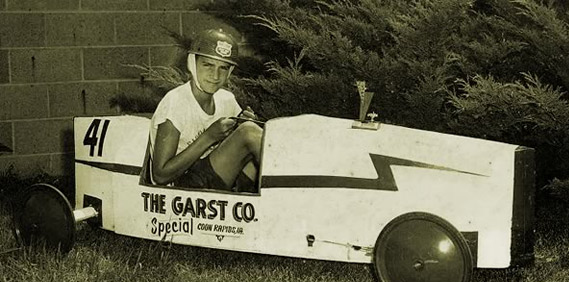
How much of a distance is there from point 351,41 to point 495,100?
1.09 meters

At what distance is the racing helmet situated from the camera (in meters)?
5.13

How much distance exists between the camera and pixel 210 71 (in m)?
5.18

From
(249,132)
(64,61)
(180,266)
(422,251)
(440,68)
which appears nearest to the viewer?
(422,251)

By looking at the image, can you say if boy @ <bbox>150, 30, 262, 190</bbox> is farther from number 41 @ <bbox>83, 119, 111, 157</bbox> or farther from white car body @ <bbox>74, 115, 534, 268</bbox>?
number 41 @ <bbox>83, 119, 111, 157</bbox>

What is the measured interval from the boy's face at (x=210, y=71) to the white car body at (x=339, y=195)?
1.35 feet

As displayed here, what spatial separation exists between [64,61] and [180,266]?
2.95 m

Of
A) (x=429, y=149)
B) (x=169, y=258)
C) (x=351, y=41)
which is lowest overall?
(x=169, y=258)

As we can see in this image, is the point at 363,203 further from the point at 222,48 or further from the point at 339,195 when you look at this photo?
the point at 222,48

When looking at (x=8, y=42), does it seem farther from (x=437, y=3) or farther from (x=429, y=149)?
(x=429, y=149)

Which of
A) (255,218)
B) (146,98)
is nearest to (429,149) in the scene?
(255,218)

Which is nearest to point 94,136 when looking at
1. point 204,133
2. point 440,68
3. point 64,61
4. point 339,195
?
point 204,133

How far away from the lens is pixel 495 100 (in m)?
5.54

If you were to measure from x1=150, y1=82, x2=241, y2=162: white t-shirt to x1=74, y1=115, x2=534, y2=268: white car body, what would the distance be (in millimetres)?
208

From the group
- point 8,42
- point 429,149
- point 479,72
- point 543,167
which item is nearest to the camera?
point 429,149
